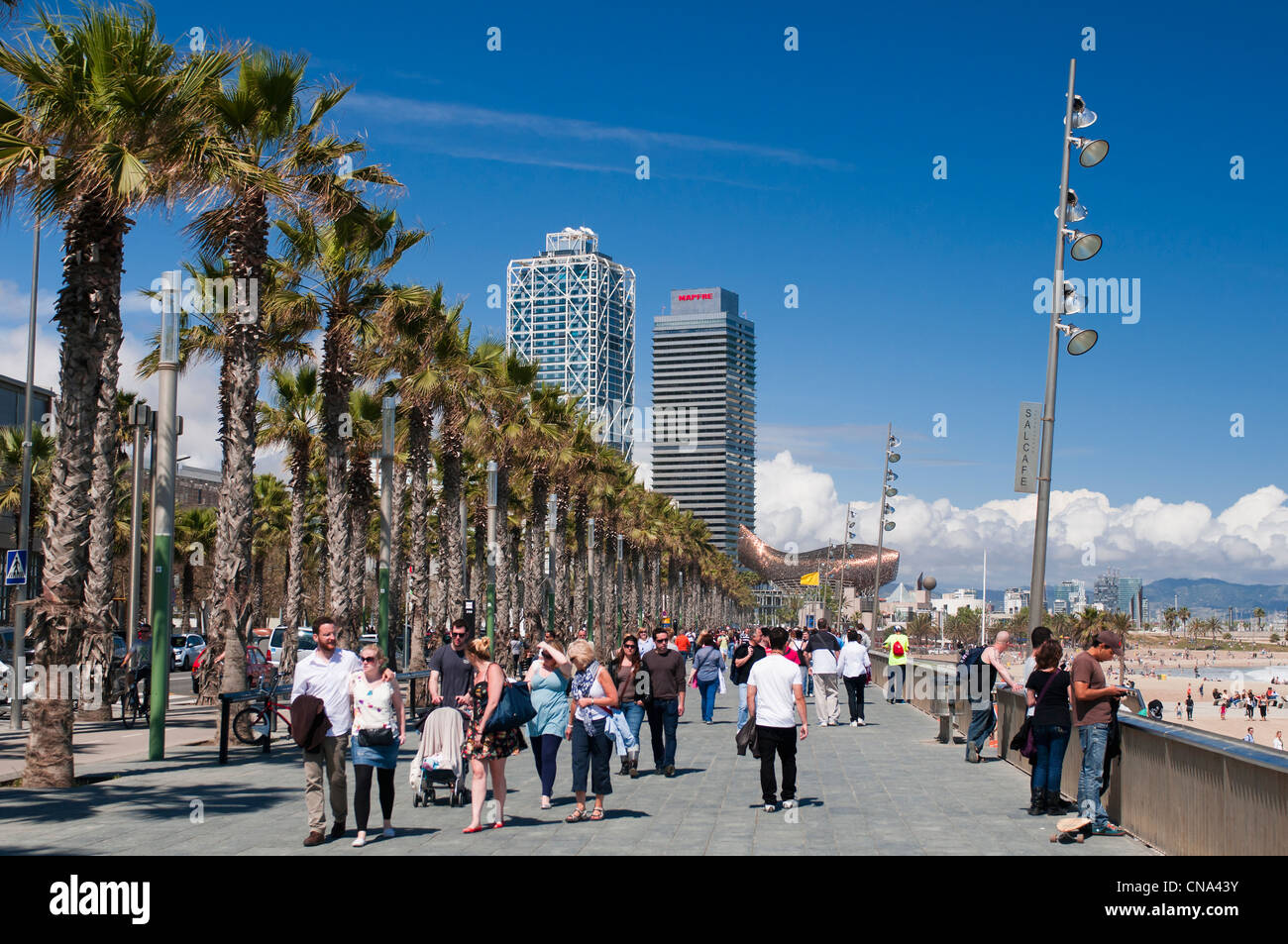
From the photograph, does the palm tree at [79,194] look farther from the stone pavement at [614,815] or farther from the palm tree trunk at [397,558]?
the palm tree trunk at [397,558]

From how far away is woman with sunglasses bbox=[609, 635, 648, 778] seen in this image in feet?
46.9

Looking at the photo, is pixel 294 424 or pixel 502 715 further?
pixel 294 424

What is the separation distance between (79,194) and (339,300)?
8640mm

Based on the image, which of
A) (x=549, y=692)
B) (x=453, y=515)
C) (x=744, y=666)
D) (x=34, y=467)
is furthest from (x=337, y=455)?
(x=34, y=467)

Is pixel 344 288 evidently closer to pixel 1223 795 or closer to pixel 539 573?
pixel 1223 795

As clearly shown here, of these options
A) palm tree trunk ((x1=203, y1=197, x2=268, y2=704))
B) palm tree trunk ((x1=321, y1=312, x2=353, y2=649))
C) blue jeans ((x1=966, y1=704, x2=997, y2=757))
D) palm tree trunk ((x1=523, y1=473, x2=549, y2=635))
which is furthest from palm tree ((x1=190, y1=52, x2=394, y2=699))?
palm tree trunk ((x1=523, y1=473, x2=549, y2=635))

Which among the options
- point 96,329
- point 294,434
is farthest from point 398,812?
point 294,434

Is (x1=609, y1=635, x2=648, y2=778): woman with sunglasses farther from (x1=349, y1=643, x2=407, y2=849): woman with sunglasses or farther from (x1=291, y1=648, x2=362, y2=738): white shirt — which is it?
(x1=291, y1=648, x2=362, y2=738): white shirt

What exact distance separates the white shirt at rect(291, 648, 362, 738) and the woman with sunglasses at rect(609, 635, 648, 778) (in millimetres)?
4653

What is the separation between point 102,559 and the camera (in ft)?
73.7

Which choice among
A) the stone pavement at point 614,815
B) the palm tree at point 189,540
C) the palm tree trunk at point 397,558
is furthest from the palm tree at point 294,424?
the palm tree at point 189,540

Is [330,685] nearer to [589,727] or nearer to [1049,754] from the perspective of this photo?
[589,727]

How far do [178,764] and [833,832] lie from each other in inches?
350

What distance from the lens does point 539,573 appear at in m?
58.1
